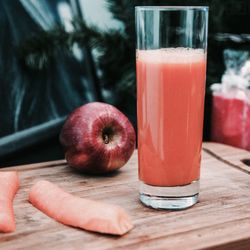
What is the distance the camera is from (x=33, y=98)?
143 cm

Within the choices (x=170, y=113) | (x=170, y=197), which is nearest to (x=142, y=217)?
(x=170, y=197)

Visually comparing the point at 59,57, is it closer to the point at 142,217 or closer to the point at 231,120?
the point at 231,120

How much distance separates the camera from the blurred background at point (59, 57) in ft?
4.50

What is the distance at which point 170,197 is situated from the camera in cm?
92

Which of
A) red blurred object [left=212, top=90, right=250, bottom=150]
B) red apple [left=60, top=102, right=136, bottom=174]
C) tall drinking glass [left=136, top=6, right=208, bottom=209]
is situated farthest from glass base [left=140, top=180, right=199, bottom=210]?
red blurred object [left=212, top=90, right=250, bottom=150]

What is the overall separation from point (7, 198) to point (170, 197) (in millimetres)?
287

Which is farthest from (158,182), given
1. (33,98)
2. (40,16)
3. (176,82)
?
(40,16)

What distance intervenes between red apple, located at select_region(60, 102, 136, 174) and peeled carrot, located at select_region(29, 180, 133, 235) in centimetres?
15

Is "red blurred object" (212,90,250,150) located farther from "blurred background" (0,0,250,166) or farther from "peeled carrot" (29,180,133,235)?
"peeled carrot" (29,180,133,235)

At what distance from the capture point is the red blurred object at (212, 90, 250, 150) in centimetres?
139

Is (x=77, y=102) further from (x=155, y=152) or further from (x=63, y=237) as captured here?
(x=63, y=237)

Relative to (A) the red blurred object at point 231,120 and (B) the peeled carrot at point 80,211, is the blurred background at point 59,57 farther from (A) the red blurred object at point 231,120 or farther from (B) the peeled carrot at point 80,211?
(B) the peeled carrot at point 80,211

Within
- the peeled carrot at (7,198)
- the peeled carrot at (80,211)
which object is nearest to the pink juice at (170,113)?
the peeled carrot at (80,211)

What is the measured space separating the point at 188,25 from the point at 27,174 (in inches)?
19.1
